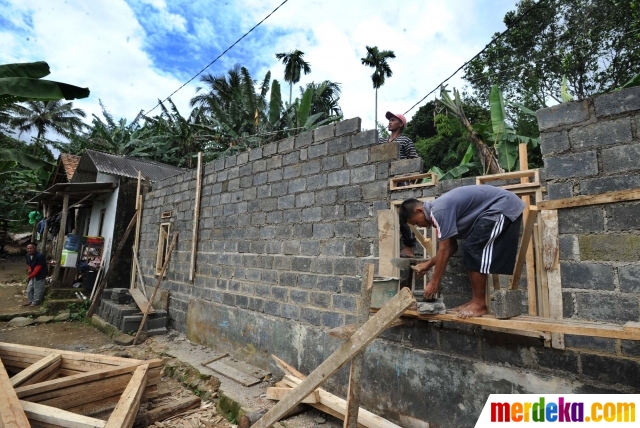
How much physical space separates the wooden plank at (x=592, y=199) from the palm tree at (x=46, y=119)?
34679mm


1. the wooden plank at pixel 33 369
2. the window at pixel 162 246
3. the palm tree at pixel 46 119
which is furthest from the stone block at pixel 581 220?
the palm tree at pixel 46 119

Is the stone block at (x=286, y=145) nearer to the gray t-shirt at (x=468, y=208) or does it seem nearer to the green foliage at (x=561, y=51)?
the gray t-shirt at (x=468, y=208)

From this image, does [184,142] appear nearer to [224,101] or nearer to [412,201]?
[224,101]

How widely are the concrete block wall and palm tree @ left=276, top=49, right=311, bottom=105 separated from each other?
22.6 meters

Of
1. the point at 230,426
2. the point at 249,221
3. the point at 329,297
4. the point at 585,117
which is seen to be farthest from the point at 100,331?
the point at 585,117

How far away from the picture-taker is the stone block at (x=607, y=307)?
2.24 meters

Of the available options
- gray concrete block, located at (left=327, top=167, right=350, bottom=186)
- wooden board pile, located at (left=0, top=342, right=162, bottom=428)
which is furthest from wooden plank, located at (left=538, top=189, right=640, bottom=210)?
wooden board pile, located at (left=0, top=342, right=162, bottom=428)

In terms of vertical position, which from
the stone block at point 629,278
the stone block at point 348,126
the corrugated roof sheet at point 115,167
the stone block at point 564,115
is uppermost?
the corrugated roof sheet at point 115,167

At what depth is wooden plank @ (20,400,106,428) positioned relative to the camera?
2.98 m

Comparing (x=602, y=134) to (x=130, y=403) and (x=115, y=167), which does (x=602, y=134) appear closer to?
(x=130, y=403)

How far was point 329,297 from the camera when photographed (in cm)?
402

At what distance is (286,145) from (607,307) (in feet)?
12.5

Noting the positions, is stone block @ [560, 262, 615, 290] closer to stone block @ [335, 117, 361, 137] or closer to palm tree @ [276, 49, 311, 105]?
stone block @ [335, 117, 361, 137]

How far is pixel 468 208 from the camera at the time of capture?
8.49 feet
